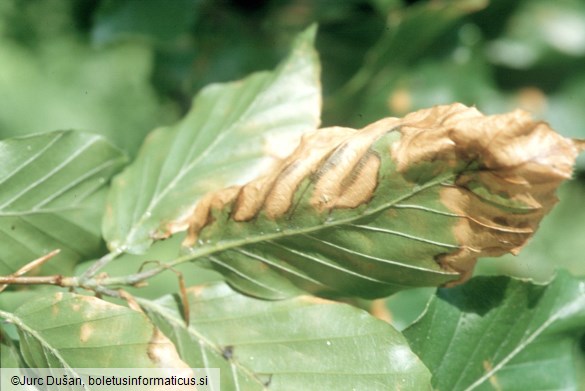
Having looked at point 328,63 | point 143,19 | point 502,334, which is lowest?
point 502,334

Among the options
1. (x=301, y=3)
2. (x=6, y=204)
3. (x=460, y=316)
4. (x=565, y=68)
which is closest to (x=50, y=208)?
(x=6, y=204)

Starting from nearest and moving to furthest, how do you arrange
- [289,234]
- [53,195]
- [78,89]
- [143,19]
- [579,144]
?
[579,144]
[289,234]
[53,195]
[143,19]
[78,89]

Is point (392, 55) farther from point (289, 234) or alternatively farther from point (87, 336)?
point (87, 336)

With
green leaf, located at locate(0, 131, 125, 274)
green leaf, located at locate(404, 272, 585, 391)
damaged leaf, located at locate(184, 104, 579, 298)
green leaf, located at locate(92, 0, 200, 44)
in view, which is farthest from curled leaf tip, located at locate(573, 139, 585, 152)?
green leaf, located at locate(92, 0, 200, 44)

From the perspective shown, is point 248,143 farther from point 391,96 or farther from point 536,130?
point 391,96

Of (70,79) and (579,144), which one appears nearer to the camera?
(579,144)

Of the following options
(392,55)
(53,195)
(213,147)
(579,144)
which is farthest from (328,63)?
(579,144)

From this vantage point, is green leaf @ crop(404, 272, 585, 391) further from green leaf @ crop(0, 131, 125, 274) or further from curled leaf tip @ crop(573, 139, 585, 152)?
green leaf @ crop(0, 131, 125, 274)
